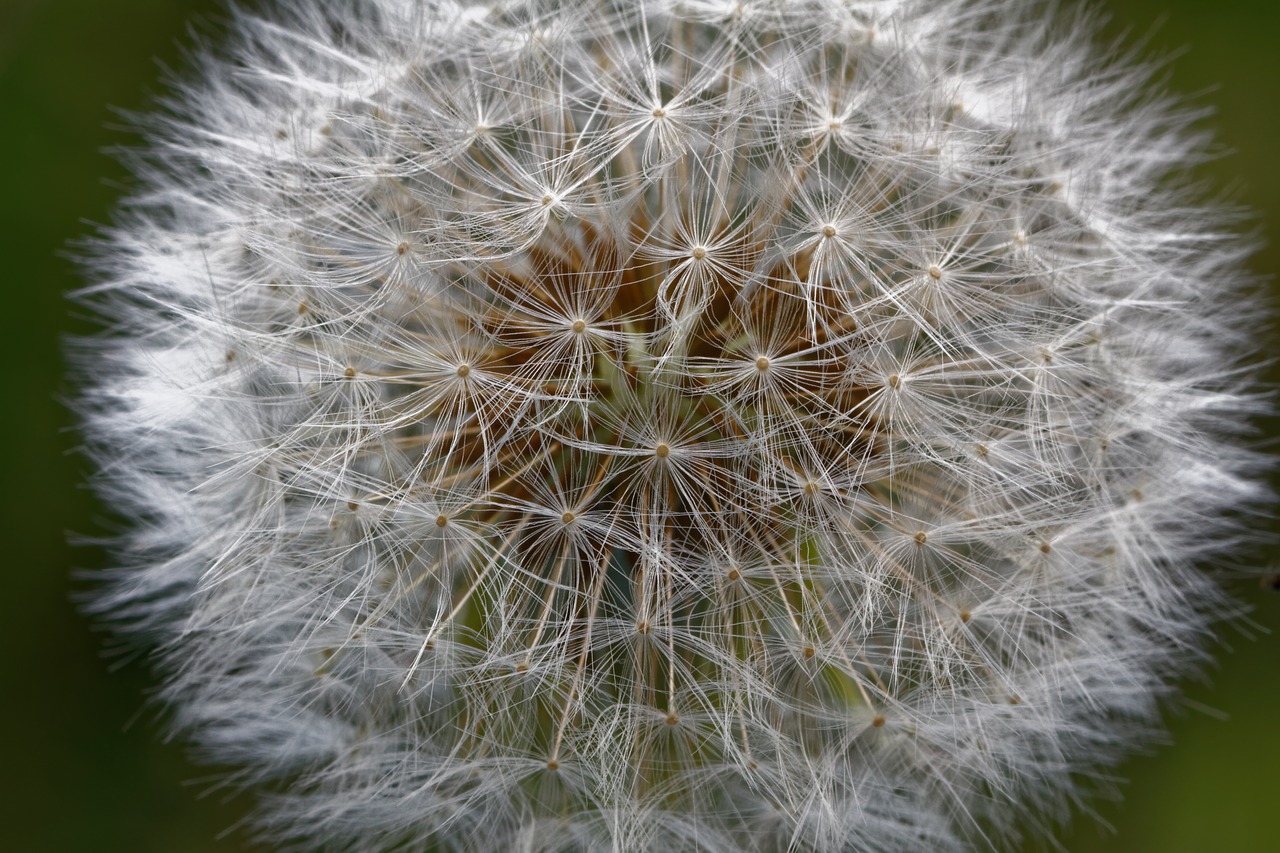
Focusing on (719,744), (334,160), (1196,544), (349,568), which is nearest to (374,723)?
(349,568)

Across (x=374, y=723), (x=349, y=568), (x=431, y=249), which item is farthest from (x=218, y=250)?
(x=374, y=723)

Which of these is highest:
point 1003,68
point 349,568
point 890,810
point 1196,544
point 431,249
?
point 1003,68

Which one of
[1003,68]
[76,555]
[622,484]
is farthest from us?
[76,555]

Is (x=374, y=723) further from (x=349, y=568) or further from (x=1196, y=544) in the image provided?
(x=1196, y=544)

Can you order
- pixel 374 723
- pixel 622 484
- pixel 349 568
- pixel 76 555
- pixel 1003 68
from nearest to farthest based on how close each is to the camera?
pixel 622 484, pixel 349 568, pixel 374 723, pixel 1003 68, pixel 76 555

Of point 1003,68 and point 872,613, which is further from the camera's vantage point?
point 1003,68

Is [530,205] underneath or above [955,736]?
above

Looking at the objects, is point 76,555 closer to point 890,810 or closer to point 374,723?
point 374,723
